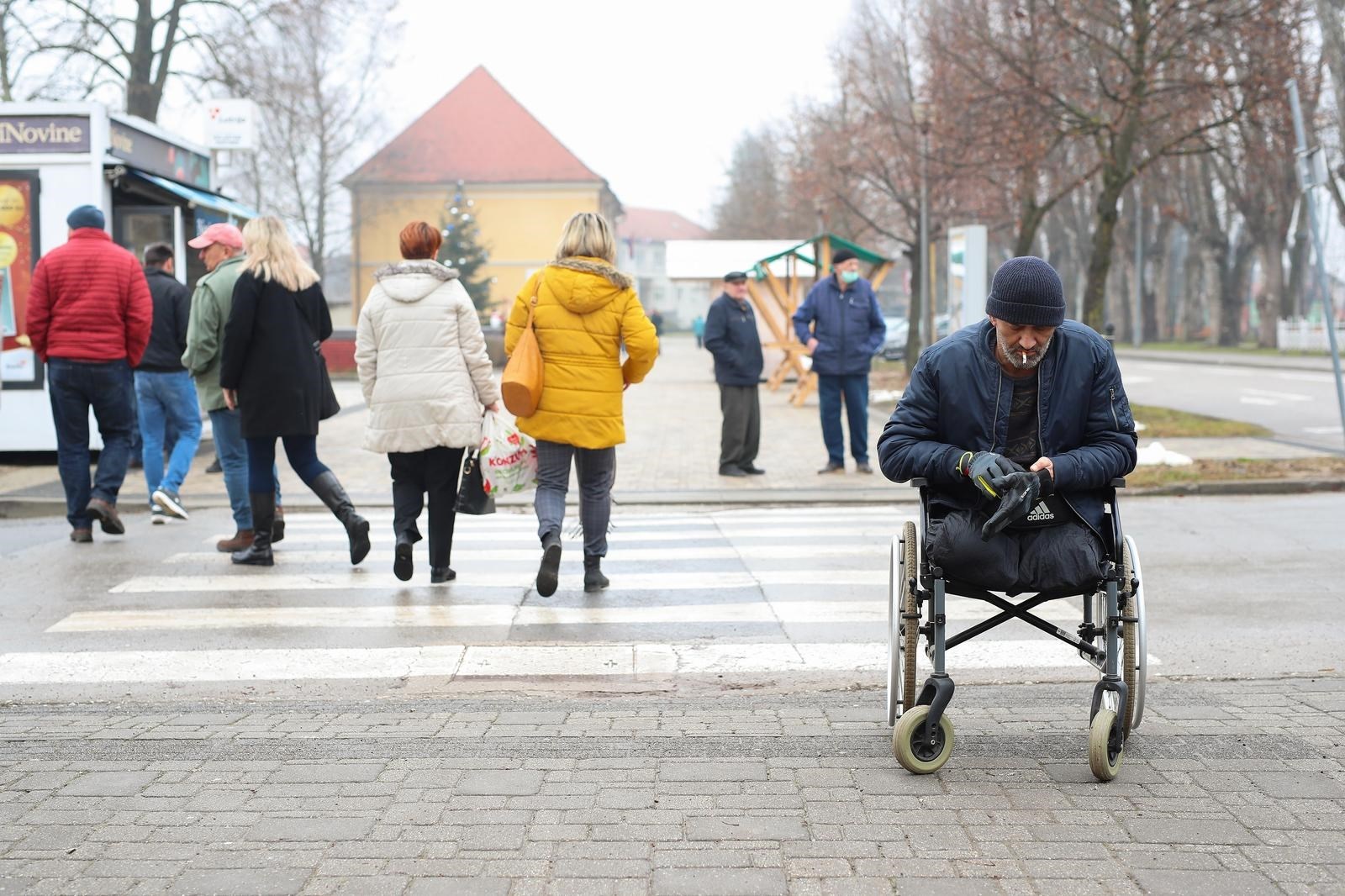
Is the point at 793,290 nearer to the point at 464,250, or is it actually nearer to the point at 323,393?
the point at 323,393

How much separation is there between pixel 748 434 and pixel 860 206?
30590mm

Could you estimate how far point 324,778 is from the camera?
455 centimetres

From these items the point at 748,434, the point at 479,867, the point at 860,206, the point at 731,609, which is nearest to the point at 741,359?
the point at 748,434

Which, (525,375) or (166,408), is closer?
(525,375)

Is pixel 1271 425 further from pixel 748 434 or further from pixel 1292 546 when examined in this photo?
pixel 1292 546

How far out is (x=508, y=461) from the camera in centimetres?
759

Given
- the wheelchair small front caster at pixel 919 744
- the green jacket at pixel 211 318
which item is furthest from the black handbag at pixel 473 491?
the wheelchair small front caster at pixel 919 744

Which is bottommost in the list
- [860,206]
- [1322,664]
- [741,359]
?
[1322,664]

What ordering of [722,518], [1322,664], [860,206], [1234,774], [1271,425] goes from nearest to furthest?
[1234,774] < [1322,664] < [722,518] < [1271,425] < [860,206]

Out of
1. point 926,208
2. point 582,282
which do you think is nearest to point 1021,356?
point 582,282

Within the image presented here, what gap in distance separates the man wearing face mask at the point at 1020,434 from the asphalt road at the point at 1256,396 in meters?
11.3

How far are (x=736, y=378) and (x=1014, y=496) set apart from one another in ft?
29.7

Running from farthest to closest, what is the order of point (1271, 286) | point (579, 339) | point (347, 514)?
1. point (1271, 286)
2. point (347, 514)
3. point (579, 339)

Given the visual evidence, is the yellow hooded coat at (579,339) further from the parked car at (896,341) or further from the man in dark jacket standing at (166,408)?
the parked car at (896,341)
